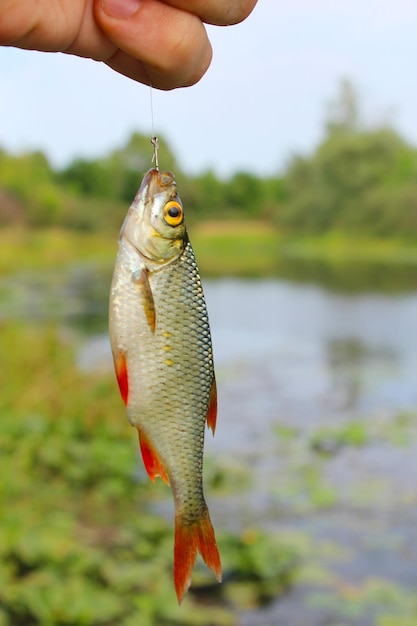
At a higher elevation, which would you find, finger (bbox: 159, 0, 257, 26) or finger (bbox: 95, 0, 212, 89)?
finger (bbox: 159, 0, 257, 26)

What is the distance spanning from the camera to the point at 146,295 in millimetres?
1682

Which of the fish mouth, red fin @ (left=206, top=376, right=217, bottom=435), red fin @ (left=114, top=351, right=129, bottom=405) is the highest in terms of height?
the fish mouth

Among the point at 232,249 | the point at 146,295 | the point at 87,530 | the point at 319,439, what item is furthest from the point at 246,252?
the point at 146,295

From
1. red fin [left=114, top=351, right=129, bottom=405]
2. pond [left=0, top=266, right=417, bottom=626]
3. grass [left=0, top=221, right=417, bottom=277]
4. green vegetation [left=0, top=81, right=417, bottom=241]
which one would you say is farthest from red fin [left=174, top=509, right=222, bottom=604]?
green vegetation [left=0, top=81, right=417, bottom=241]

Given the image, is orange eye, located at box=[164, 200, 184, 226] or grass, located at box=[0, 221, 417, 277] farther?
grass, located at box=[0, 221, 417, 277]

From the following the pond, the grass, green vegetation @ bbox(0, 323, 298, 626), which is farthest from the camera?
the grass

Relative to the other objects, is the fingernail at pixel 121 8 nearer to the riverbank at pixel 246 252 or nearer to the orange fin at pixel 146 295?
the orange fin at pixel 146 295

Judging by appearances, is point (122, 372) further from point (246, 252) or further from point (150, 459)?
point (246, 252)

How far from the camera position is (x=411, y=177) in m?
53.2

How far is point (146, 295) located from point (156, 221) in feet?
0.59

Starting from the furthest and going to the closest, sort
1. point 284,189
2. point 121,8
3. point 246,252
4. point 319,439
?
point 284,189
point 246,252
point 319,439
point 121,8

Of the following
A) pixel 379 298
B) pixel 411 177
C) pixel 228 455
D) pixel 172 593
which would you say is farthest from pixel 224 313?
pixel 411 177

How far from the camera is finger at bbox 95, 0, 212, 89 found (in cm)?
161

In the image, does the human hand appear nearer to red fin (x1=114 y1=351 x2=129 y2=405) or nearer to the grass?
red fin (x1=114 y1=351 x2=129 y2=405)
